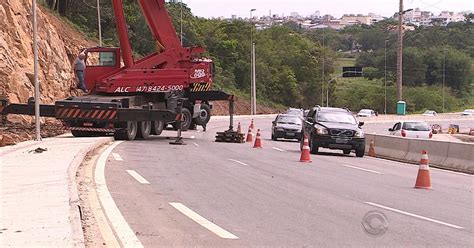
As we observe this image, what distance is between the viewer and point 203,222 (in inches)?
390

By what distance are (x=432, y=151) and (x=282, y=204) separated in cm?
1247

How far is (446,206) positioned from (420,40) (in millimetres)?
123941

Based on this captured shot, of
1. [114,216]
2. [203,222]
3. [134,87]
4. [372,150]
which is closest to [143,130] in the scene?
[134,87]

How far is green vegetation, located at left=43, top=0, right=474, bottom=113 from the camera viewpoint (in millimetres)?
107000

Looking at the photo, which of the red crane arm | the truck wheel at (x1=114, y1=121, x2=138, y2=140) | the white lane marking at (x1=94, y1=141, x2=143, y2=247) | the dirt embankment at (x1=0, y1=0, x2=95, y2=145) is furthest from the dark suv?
the white lane marking at (x1=94, y1=141, x2=143, y2=247)

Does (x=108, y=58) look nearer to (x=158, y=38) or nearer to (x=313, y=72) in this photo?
(x=158, y=38)

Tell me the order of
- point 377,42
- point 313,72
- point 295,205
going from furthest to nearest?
1. point 377,42
2. point 313,72
3. point 295,205

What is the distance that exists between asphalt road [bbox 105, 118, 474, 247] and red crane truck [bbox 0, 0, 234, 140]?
609 cm

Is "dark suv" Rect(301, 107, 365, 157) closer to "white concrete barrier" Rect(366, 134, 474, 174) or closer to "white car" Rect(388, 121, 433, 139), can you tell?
"white concrete barrier" Rect(366, 134, 474, 174)

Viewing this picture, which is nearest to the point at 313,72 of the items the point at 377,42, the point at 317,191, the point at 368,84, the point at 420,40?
the point at 368,84

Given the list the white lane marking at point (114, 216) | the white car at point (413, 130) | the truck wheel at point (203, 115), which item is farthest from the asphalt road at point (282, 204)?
the white car at point (413, 130)

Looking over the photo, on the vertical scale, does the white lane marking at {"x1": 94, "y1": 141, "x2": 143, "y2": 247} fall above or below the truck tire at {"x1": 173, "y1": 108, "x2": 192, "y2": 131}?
below

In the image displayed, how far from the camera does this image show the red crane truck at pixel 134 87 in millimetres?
25844

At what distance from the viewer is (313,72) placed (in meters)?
120
